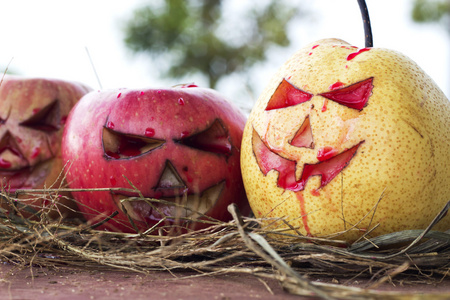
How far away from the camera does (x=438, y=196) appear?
88cm

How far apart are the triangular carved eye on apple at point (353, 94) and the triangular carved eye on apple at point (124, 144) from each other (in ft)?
1.39

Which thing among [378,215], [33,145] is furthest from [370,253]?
[33,145]

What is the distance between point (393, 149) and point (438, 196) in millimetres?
150

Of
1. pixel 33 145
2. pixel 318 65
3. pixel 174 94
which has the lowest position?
pixel 33 145

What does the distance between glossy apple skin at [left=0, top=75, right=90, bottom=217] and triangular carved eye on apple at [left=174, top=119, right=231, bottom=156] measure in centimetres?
43

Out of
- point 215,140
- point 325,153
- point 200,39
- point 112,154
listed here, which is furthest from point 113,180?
point 200,39

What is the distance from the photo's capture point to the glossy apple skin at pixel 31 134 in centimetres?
125

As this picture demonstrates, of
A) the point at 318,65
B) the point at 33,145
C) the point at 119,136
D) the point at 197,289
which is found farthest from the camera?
the point at 33,145

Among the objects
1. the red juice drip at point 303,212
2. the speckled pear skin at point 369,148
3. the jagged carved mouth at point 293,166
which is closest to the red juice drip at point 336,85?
the speckled pear skin at point 369,148

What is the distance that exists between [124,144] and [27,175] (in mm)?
369

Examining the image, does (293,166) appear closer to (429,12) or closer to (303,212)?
(303,212)

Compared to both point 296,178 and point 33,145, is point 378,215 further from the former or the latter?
point 33,145

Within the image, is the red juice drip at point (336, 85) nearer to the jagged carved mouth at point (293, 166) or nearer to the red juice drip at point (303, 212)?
the jagged carved mouth at point (293, 166)

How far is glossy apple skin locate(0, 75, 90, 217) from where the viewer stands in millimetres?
1249
